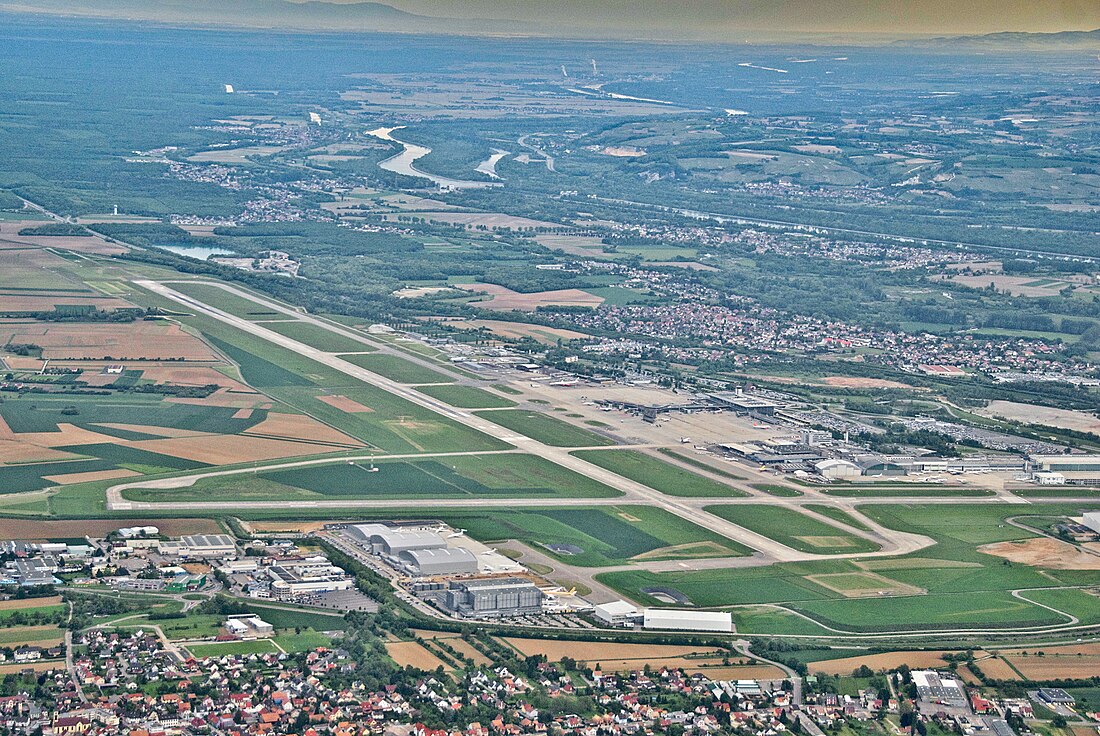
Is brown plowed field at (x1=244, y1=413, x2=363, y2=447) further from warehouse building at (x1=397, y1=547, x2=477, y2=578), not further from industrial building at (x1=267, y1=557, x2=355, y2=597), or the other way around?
industrial building at (x1=267, y1=557, x2=355, y2=597)

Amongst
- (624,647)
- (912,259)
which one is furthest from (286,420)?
(912,259)

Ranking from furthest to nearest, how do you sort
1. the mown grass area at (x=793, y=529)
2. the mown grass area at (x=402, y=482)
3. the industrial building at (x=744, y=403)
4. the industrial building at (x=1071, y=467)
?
the industrial building at (x=744, y=403) < the industrial building at (x=1071, y=467) < the mown grass area at (x=402, y=482) < the mown grass area at (x=793, y=529)

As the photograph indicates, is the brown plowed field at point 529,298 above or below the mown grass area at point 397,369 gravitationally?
below

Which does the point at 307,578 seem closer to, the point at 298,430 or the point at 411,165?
the point at 298,430

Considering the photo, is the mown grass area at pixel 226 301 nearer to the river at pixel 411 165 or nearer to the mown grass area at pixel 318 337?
the mown grass area at pixel 318 337

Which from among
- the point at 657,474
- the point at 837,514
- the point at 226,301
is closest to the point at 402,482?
the point at 657,474

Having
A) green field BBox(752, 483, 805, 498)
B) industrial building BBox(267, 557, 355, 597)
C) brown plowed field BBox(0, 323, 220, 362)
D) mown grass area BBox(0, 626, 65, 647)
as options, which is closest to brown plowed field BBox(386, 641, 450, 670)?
industrial building BBox(267, 557, 355, 597)

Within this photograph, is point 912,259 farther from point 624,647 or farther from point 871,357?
point 624,647

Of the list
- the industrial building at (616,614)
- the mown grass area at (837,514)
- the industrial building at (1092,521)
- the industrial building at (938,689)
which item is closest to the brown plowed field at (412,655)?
the industrial building at (616,614)
